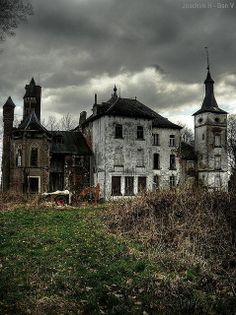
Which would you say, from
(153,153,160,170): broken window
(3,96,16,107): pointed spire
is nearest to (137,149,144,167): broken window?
(153,153,160,170): broken window

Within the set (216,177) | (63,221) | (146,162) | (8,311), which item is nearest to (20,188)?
(146,162)

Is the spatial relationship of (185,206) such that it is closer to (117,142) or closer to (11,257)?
(11,257)

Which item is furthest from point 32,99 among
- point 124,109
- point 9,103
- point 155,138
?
point 155,138

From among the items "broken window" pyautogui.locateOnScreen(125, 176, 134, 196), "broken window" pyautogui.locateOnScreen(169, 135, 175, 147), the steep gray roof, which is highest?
the steep gray roof

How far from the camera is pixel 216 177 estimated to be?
47.6 metres

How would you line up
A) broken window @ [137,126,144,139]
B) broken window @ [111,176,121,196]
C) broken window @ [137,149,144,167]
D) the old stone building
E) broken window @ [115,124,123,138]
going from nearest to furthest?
the old stone building
broken window @ [111,176,121,196]
broken window @ [115,124,123,138]
broken window @ [137,149,144,167]
broken window @ [137,126,144,139]

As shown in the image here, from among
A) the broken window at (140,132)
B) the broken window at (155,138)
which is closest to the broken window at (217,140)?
the broken window at (155,138)

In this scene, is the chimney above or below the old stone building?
above

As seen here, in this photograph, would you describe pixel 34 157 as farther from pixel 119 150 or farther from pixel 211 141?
pixel 211 141

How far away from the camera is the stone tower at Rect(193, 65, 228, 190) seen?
47.3 metres

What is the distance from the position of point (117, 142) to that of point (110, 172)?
10.3 feet

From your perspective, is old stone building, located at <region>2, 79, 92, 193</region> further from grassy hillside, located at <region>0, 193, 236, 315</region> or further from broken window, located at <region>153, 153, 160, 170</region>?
grassy hillside, located at <region>0, 193, 236, 315</region>

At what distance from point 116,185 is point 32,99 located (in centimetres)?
1310

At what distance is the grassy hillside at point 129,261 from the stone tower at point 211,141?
33.9 m
